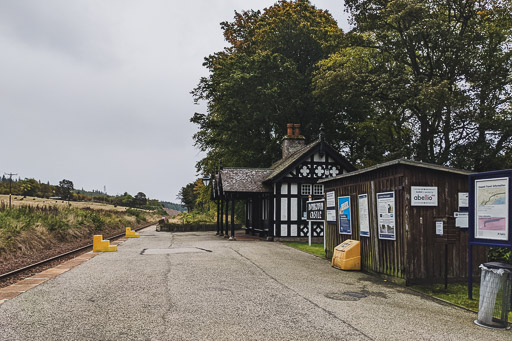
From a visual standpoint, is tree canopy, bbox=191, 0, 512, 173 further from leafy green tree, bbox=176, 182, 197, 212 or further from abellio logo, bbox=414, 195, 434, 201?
leafy green tree, bbox=176, 182, 197, 212

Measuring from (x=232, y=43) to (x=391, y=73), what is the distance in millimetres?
19271

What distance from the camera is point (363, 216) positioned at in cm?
1166

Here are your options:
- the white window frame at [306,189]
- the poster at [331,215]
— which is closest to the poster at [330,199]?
the poster at [331,215]

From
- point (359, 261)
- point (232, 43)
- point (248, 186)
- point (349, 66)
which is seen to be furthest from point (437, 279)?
point (232, 43)

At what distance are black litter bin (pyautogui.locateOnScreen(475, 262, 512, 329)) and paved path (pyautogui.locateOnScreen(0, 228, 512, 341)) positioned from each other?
22cm

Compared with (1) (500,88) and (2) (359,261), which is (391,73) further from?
(2) (359,261)

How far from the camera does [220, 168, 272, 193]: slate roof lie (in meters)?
22.6

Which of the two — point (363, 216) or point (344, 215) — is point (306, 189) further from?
point (363, 216)

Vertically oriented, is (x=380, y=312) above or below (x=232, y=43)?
below

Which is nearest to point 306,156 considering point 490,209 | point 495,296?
point 490,209

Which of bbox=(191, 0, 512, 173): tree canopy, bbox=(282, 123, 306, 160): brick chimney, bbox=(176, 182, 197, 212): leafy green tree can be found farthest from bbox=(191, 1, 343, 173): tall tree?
bbox=(176, 182, 197, 212): leafy green tree

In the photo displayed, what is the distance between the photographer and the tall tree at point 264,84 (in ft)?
98.8

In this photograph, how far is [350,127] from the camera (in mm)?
32656

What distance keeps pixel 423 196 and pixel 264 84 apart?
2147 cm
